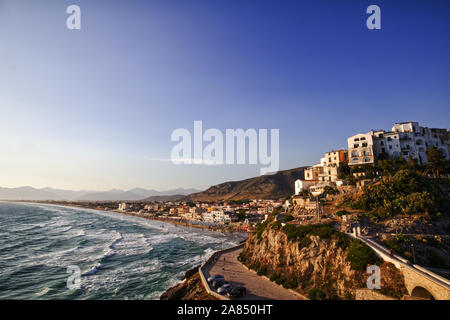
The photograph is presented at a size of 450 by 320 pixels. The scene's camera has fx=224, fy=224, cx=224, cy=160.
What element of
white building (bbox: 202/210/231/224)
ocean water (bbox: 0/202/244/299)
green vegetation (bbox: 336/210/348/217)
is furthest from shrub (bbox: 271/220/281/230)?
white building (bbox: 202/210/231/224)

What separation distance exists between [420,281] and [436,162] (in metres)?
35.4

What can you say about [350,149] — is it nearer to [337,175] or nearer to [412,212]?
[337,175]

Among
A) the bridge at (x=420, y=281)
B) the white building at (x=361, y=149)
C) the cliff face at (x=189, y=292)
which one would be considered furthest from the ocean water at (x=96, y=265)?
the white building at (x=361, y=149)

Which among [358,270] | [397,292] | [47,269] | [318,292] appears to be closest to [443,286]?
[397,292]

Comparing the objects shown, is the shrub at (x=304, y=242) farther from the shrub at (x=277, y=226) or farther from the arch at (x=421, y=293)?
the arch at (x=421, y=293)

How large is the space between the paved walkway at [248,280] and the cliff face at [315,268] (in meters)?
1.04

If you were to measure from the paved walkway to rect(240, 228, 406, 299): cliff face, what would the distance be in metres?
1.04

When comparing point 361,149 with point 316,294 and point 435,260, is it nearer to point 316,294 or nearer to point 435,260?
point 435,260

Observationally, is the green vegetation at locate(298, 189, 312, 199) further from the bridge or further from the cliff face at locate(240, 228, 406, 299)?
the bridge

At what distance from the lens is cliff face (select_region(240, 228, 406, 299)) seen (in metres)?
19.6

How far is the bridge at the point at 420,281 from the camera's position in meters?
14.2

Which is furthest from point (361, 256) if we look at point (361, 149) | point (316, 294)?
point (361, 149)

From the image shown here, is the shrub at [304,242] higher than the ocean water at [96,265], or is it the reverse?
the shrub at [304,242]

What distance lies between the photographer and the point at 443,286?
13867 millimetres
